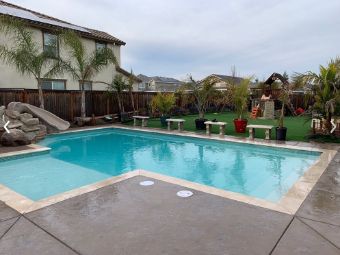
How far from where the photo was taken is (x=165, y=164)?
26.3ft

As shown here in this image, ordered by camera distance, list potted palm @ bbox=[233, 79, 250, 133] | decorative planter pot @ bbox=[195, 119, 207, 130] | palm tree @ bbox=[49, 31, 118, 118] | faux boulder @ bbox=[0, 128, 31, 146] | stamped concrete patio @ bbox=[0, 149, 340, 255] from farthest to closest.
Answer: palm tree @ bbox=[49, 31, 118, 118] → decorative planter pot @ bbox=[195, 119, 207, 130] → potted palm @ bbox=[233, 79, 250, 133] → faux boulder @ bbox=[0, 128, 31, 146] → stamped concrete patio @ bbox=[0, 149, 340, 255]

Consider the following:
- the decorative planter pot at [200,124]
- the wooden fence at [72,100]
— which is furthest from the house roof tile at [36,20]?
the decorative planter pot at [200,124]

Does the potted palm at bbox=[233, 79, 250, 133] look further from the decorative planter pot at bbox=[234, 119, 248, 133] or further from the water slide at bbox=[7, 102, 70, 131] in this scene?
the water slide at bbox=[7, 102, 70, 131]

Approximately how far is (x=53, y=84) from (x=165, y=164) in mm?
12535

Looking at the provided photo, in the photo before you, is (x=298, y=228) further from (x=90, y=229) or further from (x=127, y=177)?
(x=127, y=177)

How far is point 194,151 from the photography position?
380 inches

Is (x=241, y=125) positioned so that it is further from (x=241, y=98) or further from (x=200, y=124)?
(x=200, y=124)

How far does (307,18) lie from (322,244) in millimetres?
14004

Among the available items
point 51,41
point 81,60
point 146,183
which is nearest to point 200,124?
point 81,60

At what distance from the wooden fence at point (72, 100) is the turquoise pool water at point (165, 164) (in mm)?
3252

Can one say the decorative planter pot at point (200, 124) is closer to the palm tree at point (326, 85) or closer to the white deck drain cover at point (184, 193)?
the palm tree at point (326, 85)

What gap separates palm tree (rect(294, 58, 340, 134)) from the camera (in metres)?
9.22

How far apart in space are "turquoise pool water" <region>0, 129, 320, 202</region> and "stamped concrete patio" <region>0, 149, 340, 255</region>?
1.59 m

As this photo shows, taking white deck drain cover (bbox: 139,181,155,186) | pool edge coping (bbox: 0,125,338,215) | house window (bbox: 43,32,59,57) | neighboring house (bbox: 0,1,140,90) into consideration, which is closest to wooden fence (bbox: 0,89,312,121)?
neighboring house (bbox: 0,1,140,90)
